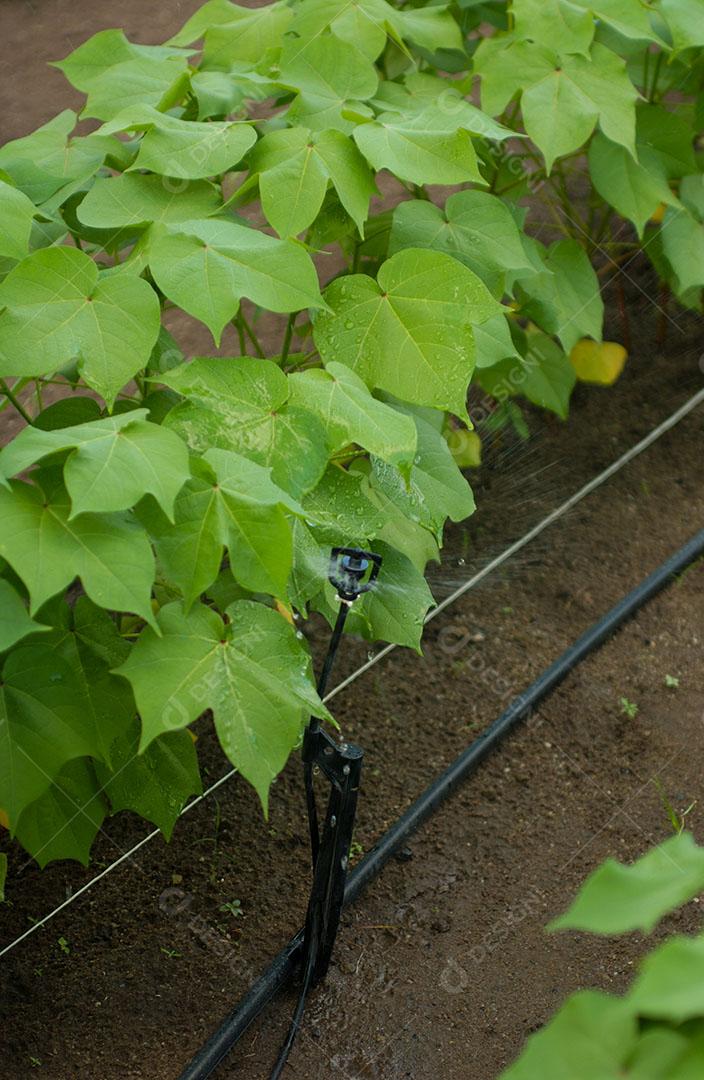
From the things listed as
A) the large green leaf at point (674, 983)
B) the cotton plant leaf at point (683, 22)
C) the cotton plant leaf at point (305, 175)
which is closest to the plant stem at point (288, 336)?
the cotton plant leaf at point (305, 175)

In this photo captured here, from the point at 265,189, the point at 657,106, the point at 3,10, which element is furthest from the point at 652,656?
the point at 3,10

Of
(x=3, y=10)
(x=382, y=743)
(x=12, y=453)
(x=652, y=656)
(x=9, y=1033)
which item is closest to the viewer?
(x=12, y=453)

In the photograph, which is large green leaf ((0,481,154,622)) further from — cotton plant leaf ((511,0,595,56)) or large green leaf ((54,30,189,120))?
cotton plant leaf ((511,0,595,56))

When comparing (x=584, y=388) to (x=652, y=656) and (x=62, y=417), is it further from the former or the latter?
(x=62, y=417)

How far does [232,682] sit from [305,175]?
64 cm

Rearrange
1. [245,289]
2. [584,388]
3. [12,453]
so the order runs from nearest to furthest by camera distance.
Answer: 1. [12,453]
2. [245,289]
3. [584,388]

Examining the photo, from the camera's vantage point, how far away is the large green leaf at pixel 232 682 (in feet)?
3.82

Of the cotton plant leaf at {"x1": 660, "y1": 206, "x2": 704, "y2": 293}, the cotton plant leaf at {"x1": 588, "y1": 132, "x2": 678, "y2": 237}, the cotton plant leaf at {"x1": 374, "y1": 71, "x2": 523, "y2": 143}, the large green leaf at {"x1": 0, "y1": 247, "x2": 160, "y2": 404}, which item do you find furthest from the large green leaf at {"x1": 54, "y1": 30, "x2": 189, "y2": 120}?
the cotton plant leaf at {"x1": 660, "y1": 206, "x2": 704, "y2": 293}

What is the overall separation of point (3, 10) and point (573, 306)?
2.21 m

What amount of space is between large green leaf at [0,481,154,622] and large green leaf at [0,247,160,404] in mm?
202

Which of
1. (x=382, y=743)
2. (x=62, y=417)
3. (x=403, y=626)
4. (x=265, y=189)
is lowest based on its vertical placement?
(x=382, y=743)

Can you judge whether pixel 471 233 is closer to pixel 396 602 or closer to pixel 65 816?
pixel 396 602

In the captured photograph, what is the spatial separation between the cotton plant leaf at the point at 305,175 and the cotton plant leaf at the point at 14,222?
278 mm

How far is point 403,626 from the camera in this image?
1.55 meters
